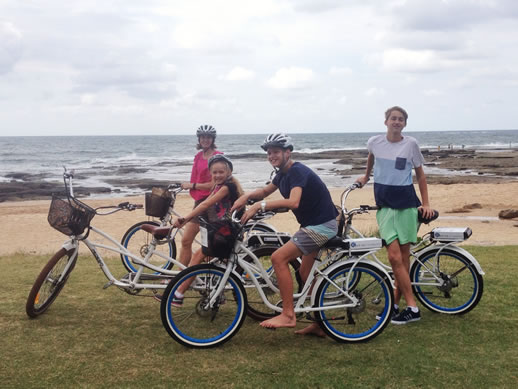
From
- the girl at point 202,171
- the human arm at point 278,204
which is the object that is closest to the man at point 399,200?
the human arm at point 278,204

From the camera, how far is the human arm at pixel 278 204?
4.15m

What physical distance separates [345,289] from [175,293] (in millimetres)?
1511

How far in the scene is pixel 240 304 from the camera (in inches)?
180

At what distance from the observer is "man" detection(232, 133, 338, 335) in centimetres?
439

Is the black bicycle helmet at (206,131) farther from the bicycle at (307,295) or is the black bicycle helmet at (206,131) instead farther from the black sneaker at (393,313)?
the black sneaker at (393,313)

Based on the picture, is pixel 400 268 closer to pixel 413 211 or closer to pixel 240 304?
pixel 413 211

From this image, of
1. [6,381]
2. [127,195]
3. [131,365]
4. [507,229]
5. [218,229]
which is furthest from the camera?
[127,195]

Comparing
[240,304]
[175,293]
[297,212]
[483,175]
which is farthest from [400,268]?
[483,175]

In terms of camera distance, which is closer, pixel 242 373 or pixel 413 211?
pixel 242 373

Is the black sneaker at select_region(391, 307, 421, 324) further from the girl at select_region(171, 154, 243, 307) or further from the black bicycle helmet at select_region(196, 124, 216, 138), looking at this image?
the black bicycle helmet at select_region(196, 124, 216, 138)

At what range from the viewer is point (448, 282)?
17.4ft

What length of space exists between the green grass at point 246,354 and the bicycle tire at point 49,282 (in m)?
0.13

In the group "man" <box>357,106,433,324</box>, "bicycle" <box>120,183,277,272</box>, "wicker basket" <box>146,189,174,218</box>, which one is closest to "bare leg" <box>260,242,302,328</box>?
"man" <box>357,106,433,324</box>

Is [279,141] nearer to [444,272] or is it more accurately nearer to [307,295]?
[307,295]
